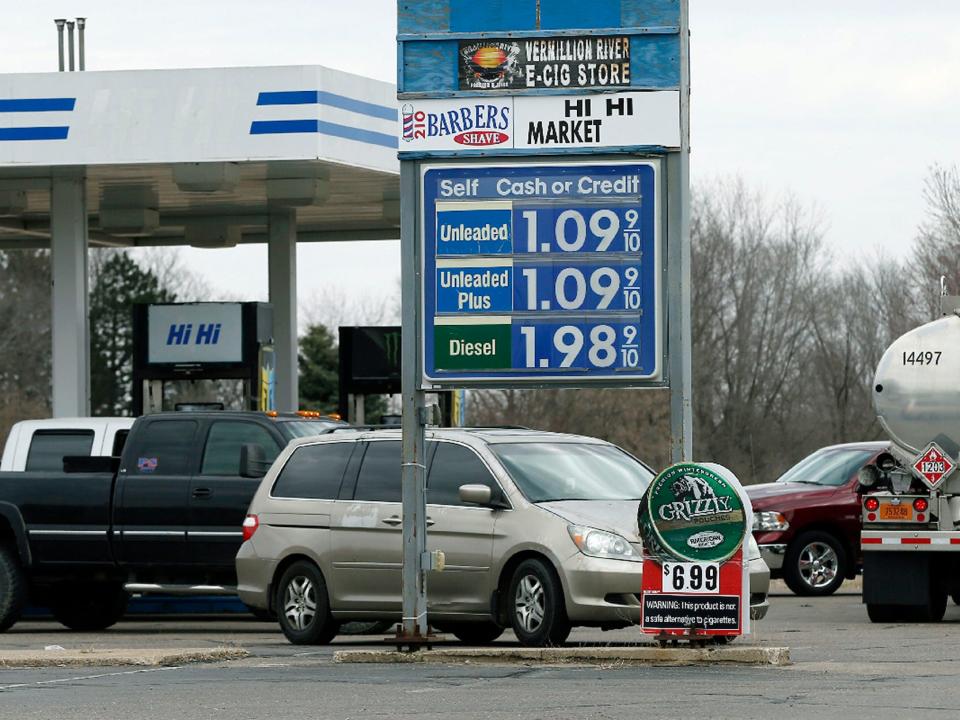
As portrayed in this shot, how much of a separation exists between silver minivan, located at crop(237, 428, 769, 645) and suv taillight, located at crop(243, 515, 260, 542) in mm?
12

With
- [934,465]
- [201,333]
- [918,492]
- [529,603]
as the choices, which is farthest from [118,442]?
[934,465]

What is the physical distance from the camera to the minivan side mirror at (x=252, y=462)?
18.8 m

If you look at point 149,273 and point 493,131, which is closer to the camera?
point 493,131

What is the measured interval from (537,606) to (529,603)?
0.08 metres

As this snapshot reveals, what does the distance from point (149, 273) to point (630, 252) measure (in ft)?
222

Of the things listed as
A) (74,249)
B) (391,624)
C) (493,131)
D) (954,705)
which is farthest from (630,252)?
(74,249)

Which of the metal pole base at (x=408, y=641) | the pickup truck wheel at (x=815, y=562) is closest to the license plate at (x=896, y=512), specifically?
the pickup truck wheel at (x=815, y=562)

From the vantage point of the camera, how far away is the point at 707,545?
14.0 metres

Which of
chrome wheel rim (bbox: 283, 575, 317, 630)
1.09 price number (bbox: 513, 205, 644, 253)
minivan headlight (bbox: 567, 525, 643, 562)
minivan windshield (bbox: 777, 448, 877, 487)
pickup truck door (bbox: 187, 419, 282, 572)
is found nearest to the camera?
1.09 price number (bbox: 513, 205, 644, 253)

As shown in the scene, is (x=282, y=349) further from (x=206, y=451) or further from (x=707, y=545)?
(x=707, y=545)

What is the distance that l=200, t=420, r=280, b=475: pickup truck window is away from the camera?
1947 cm

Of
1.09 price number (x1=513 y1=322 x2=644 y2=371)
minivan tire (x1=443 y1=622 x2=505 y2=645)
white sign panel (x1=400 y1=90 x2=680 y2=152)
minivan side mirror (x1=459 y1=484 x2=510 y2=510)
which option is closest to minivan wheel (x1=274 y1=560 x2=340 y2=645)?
minivan tire (x1=443 y1=622 x2=505 y2=645)

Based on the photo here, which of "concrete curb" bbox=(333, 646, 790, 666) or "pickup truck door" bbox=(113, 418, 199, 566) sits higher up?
"pickup truck door" bbox=(113, 418, 199, 566)

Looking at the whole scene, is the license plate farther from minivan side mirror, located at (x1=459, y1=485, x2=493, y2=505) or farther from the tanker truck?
minivan side mirror, located at (x1=459, y1=485, x2=493, y2=505)
